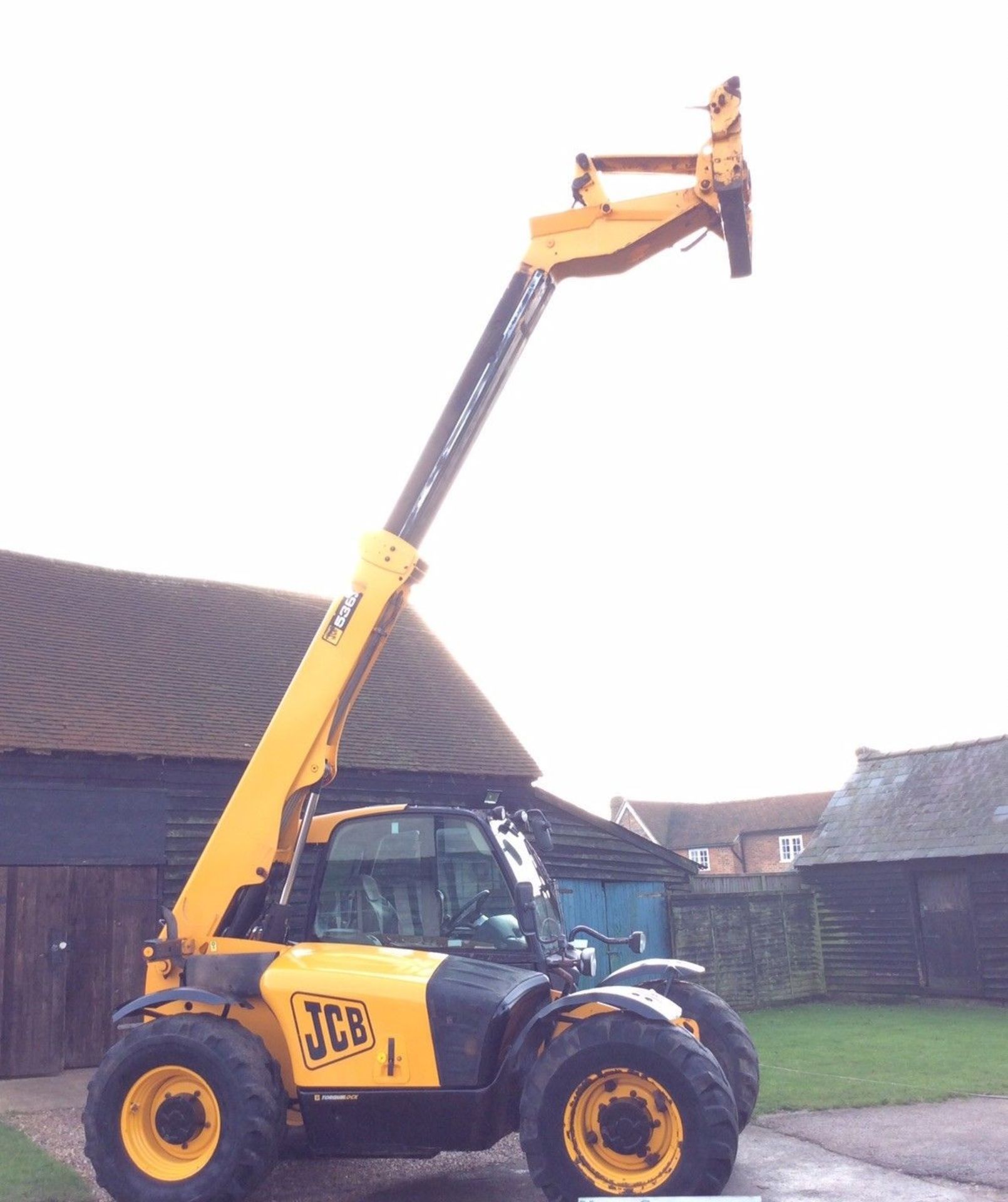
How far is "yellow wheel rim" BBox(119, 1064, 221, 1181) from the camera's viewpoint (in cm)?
596

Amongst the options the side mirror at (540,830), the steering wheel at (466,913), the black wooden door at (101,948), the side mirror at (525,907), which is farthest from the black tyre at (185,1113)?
the black wooden door at (101,948)

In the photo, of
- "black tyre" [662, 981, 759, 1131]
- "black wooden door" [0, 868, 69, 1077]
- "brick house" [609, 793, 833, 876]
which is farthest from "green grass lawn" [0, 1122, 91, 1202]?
"brick house" [609, 793, 833, 876]

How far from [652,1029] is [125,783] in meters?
9.87

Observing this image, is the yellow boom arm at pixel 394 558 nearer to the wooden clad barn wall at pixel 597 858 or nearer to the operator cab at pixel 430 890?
the operator cab at pixel 430 890

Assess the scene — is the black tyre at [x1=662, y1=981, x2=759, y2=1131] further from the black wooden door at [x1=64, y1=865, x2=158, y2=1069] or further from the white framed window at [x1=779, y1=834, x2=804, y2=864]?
the white framed window at [x1=779, y1=834, x2=804, y2=864]

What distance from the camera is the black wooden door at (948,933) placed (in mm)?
20500

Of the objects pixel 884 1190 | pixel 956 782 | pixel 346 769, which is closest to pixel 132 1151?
pixel 884 1190

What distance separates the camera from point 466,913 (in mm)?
6559

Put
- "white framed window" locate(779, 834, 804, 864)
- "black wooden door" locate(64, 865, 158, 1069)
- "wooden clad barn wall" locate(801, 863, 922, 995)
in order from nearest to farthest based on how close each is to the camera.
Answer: "black wooden door" locate(64, 865, 158, 1069) → "wooden clad barn wall" locate(801, 863, 922, 995) → "white framed window" locate(779, 834, 804, 864)

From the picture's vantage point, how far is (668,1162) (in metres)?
5.58

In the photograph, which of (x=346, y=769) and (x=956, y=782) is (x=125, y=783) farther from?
(x=956, y=782)

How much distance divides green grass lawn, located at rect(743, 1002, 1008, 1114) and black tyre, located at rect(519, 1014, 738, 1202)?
3.65 meters

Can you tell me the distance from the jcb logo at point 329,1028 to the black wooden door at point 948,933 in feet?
58.1

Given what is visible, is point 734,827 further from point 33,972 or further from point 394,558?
point 394,558
